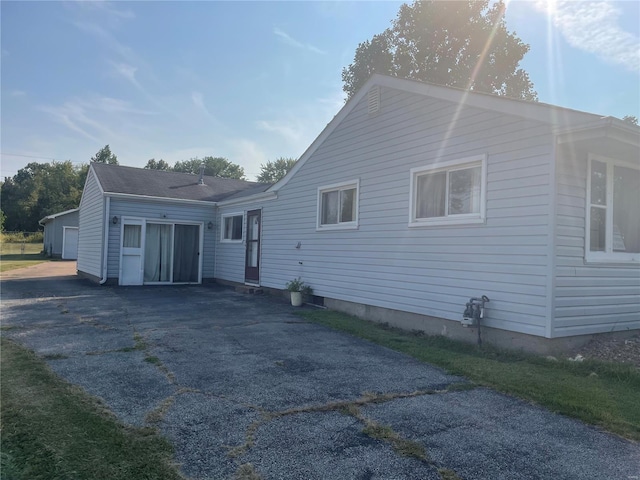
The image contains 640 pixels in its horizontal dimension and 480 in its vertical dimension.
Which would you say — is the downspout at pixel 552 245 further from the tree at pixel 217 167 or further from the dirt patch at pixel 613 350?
the tree at pixel 217 167

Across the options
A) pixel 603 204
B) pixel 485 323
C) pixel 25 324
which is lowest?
pixel 25 324

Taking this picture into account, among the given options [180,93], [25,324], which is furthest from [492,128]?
[180,93]

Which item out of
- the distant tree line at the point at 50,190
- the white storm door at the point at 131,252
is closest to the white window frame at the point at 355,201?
the white storm door at the point at 131,252

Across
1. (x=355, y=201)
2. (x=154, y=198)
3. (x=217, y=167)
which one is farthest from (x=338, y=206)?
(x=217, y=167)

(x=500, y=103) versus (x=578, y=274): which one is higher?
(x=500, y=103)

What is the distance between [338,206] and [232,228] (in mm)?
6410

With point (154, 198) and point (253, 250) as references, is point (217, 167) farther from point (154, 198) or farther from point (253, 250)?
point (253, 250)

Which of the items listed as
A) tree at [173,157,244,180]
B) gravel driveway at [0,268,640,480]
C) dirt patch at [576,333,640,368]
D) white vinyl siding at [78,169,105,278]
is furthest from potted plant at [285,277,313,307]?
tree at [173,157,244,180]

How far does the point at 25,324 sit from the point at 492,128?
28.1ft

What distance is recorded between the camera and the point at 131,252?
571 inches

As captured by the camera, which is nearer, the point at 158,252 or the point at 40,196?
the point at 158,252

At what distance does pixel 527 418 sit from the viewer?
3.75 m

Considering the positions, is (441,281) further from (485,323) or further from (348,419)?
(348,419)

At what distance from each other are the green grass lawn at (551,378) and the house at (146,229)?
9.74m
